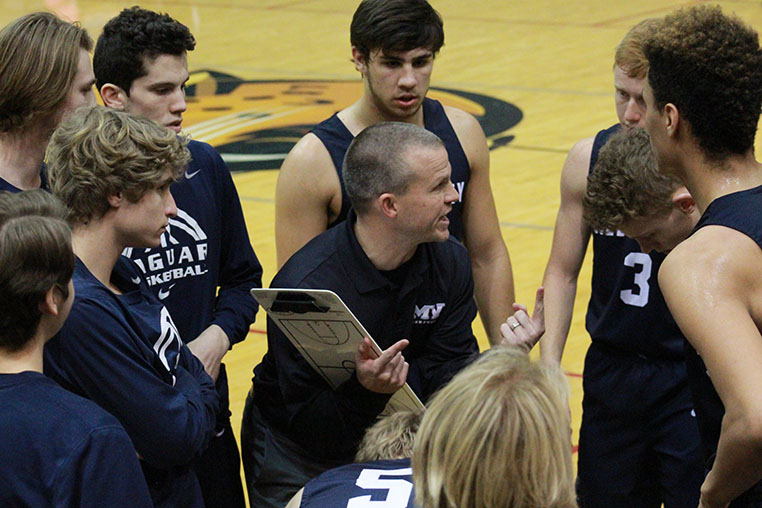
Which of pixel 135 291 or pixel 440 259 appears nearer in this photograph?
pixel 135 291

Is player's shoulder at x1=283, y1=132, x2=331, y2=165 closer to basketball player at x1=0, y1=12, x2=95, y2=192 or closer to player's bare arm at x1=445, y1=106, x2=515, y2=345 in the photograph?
player's bare arm at x1=445, y1=106, x2=515, y2=345

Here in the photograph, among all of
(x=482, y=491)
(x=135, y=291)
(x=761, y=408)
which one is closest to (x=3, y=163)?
(x=135, y=291)

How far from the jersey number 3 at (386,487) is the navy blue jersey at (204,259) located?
1.15m

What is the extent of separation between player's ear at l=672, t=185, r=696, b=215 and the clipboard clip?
104 centimetres

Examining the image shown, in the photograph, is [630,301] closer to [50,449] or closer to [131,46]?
[131,46]

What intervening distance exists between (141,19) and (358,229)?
39.3 inches

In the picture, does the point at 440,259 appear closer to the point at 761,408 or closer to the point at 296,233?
the point at 296,233

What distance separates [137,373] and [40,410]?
15.3 inches

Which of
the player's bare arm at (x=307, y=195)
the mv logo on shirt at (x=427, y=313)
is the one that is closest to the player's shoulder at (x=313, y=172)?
the player's bare arm at (x=307, y=195)

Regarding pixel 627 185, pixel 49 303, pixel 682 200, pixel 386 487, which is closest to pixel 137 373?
pixel 49 303

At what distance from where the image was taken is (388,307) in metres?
3.20

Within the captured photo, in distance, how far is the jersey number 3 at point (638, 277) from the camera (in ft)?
12.0

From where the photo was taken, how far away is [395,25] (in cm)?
391

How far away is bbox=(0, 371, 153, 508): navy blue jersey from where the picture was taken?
82.4 inches
